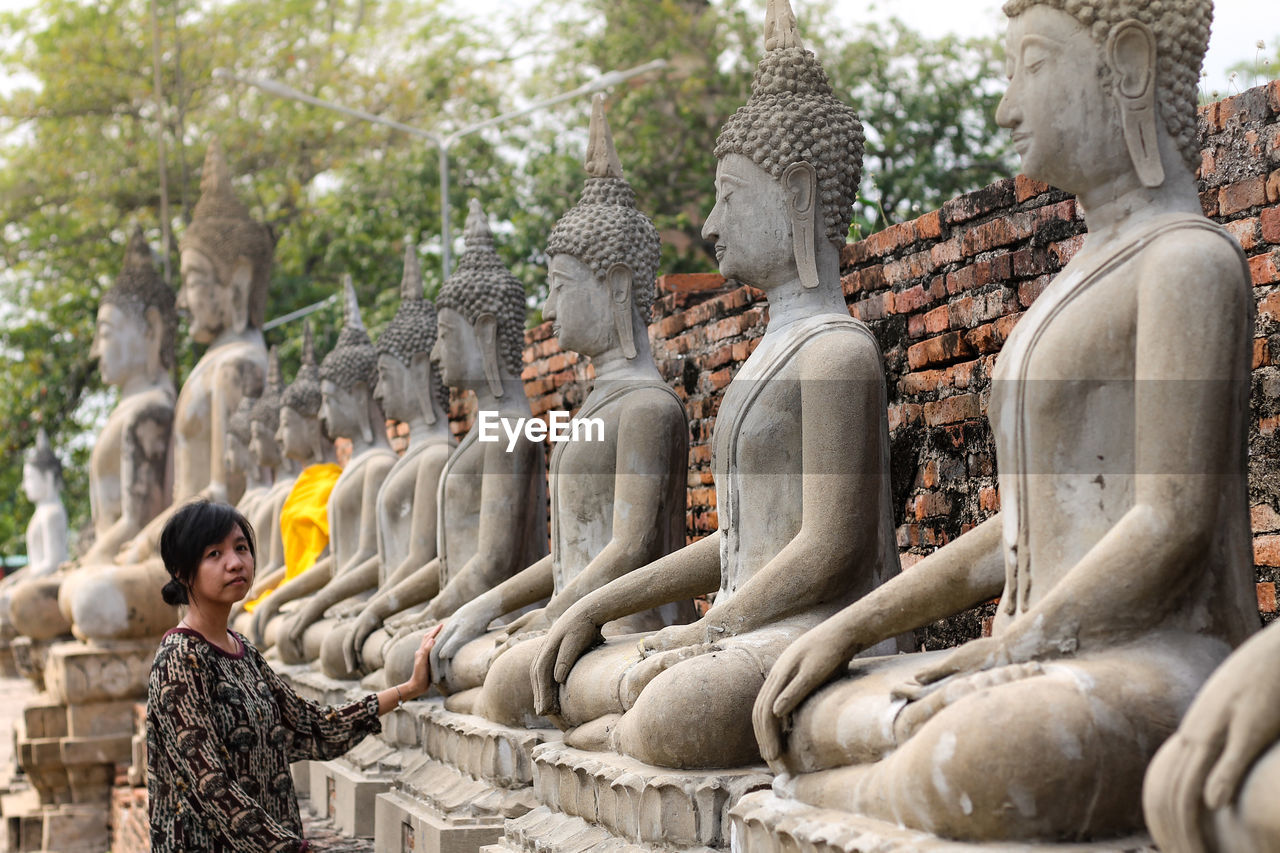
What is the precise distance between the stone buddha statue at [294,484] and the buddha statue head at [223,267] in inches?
39.3

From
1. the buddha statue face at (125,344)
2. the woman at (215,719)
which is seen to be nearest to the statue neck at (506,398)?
the woman at (215,719)

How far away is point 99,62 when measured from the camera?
2097cm

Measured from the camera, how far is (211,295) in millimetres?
11562

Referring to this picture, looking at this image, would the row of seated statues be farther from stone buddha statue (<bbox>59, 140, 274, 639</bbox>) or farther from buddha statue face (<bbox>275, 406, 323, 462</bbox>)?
stone buddha statue (<bbox>59, 140, 274, 639</bbox>)

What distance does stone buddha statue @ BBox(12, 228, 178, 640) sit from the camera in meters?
12.2

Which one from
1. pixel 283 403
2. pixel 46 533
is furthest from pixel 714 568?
pixel 46 533

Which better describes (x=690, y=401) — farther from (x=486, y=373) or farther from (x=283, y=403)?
(x=283, y=403)

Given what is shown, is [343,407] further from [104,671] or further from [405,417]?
[104,671]

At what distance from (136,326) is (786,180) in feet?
30.3

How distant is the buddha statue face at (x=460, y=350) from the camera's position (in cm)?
655

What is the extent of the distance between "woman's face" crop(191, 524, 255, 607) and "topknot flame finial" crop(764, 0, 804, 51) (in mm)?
1931

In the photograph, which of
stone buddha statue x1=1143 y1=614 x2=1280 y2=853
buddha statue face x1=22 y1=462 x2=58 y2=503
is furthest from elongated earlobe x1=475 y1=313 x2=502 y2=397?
buddha statue face x1=22 y1=462 x2=58 y2=503

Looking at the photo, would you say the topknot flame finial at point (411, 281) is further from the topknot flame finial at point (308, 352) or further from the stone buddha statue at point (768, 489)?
the stone buddha statue at point (768, 489)

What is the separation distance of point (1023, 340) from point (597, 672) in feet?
5.51
